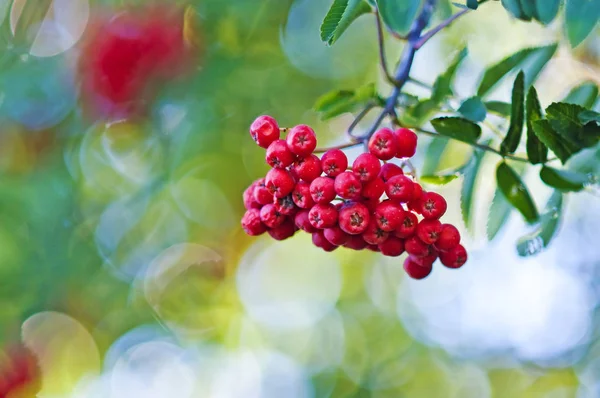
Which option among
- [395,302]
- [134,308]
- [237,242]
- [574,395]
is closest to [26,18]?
[134,308]

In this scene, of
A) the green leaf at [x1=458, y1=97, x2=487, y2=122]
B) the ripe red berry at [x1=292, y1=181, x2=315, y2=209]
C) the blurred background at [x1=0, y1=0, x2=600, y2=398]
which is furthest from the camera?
the blurred background at [x1=0, y1=0, x2=600, y2=398]

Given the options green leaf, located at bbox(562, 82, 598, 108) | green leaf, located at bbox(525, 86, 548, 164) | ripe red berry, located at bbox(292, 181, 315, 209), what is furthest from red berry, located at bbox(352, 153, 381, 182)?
green leaf, located at bbox(562, 82, 598, 108)

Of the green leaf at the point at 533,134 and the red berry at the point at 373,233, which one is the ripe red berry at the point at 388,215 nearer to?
the red berry at the point at 373,233

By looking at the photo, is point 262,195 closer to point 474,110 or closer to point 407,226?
point 407,226

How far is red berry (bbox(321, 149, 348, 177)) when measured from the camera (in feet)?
3.98

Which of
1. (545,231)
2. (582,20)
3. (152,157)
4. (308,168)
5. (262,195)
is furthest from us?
(152,157)

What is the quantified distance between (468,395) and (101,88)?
4690 mm

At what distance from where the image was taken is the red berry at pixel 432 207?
1.26 meters

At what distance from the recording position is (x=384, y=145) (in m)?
1.24

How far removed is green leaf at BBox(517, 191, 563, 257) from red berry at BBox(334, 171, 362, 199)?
488mm

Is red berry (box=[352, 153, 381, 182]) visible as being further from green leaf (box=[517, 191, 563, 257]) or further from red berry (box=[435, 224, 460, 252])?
green leaf (box=[517, 191, 563, 257])

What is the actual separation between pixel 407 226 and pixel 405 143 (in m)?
0.17

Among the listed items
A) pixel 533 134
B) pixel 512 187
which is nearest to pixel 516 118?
pixel 533 134

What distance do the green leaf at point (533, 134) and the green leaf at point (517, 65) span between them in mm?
243
